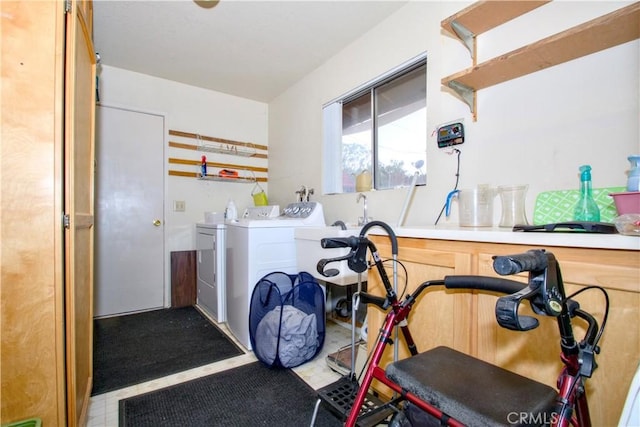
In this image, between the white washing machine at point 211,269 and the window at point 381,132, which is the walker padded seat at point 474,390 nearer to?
the window at point 381,132

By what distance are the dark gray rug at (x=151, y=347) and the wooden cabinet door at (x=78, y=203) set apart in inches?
13.4

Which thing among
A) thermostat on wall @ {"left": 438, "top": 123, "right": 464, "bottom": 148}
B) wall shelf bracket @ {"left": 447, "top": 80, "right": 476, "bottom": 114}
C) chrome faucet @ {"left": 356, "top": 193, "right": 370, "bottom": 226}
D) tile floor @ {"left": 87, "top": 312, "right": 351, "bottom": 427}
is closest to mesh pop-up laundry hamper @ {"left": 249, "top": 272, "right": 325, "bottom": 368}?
tile floor @ {"left": 87, "top": 312, "right": 351, "bottom": 427}

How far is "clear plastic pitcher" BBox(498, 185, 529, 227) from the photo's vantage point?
54.4 inches

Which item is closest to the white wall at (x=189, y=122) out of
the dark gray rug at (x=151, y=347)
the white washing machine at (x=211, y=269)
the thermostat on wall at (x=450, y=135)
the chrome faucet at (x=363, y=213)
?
the white washing machine at (x=211, y=269)

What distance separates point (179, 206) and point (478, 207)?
9.45ft

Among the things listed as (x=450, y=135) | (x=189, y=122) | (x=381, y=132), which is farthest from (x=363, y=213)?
(x=189, y=122)

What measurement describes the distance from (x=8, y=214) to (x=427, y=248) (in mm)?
1518

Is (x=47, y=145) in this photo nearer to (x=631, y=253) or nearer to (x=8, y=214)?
(x=8, y=214)

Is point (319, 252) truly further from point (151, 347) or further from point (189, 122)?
point (189, 122)

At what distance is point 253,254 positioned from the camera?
2.11m

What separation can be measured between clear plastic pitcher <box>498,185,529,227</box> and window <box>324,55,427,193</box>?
0.59 m

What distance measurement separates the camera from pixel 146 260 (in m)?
Result: 3.03

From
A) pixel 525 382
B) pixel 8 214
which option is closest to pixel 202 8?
pixel 8 214

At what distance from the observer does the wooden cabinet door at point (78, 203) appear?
42.4 inches
